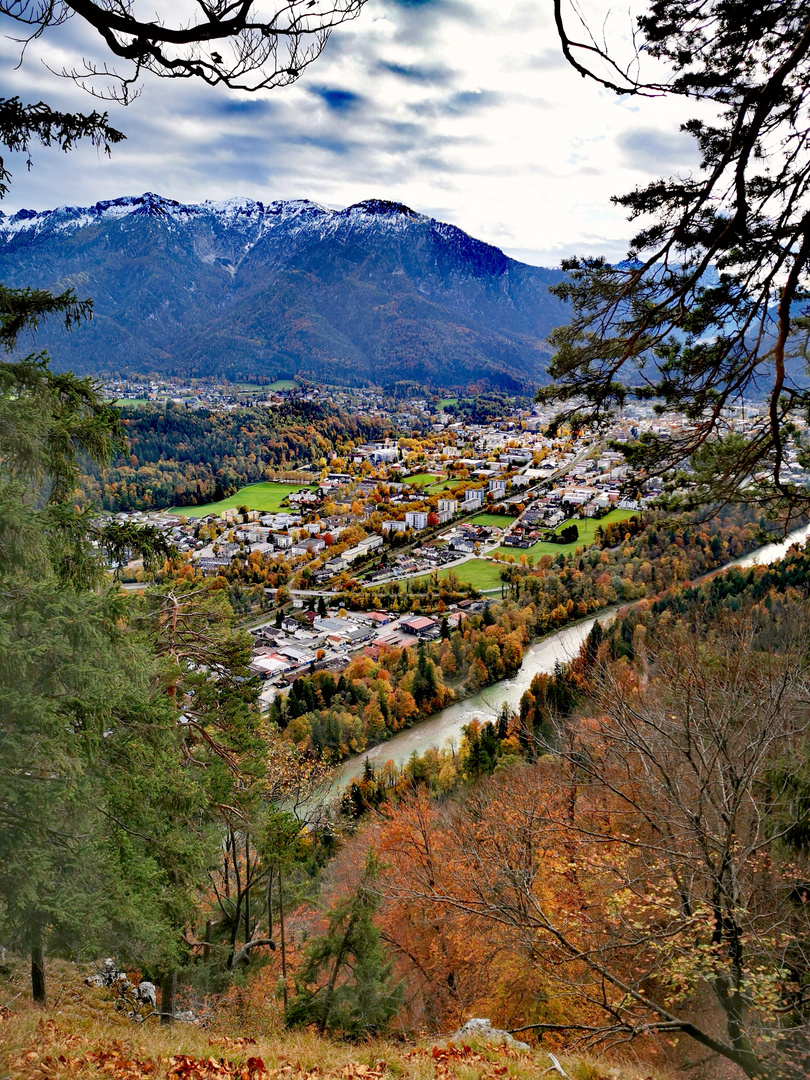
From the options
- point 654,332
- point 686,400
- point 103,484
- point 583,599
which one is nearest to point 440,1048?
point 686,400

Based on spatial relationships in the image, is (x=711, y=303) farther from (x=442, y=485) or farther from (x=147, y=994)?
(x=442, y=485)

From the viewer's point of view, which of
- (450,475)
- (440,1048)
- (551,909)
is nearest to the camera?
(440,1048)

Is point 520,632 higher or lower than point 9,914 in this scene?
lower

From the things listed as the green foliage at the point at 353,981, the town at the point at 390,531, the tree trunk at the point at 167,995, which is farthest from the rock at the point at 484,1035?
the town at the point at 390,531

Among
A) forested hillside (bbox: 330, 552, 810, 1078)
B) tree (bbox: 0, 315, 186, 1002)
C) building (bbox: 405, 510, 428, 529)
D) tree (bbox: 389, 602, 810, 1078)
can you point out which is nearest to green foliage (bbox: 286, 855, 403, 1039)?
forested hillside (bbox: 330, 552, 810, 1078)

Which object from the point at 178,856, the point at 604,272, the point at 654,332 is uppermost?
the point at 604,272

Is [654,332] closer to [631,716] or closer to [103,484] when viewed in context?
[631,716]

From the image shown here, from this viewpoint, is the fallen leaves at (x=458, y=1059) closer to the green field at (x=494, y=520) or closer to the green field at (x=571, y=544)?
the green field at (x=571, y=544)
